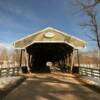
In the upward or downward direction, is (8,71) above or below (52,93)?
above

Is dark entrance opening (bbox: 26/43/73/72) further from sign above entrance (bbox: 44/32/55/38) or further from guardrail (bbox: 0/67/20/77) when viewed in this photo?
guardrail (bbox: 0/67/20/77)

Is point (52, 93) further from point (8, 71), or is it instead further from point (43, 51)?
point (43, 51)

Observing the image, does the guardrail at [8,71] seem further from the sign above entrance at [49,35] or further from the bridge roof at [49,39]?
the sign above entrance at [49,35]

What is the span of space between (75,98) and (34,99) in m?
1.64

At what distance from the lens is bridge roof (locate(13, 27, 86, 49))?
89.5 ft

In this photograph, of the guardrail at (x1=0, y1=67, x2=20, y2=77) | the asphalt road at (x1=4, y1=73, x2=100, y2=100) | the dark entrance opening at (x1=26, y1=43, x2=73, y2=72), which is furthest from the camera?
the dark entrance opening at (x1=26, y1=43, x2=73, y2=72)

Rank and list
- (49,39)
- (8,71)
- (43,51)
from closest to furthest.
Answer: (8,71) < (49,39) < (43,51)


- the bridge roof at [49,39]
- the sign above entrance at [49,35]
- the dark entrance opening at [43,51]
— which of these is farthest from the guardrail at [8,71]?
the dark entrance opening at [43,51]

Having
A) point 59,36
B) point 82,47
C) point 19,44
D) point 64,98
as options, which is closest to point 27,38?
point 19,44

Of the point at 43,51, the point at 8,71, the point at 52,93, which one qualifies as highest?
the point at 43,51

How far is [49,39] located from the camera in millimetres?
27266

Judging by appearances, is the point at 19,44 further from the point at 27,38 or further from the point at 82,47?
the point at 82,47

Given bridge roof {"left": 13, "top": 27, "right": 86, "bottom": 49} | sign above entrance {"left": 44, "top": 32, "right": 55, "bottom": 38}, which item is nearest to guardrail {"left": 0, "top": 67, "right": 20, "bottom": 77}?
bridge roof {"left": 13, "top": 27, "right": 86, "bottom": 49}

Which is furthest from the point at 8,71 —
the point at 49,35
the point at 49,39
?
the point at 49,35
